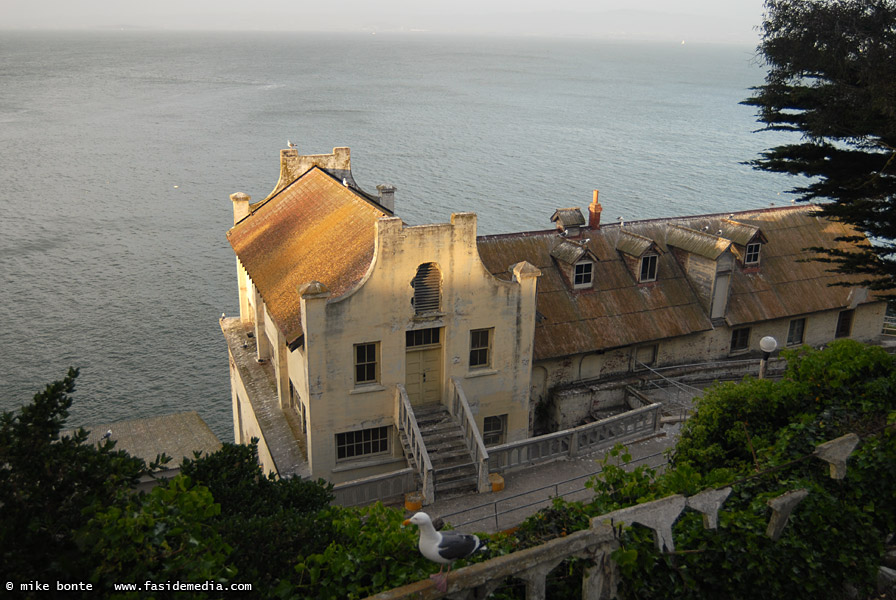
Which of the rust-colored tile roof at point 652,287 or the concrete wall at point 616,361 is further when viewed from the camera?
the rust-colored tile roof at point 652,287

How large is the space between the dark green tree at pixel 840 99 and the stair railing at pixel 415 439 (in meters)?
13.3

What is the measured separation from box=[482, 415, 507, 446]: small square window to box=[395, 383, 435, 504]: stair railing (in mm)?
3357

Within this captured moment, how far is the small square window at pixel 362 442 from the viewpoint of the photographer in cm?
2564

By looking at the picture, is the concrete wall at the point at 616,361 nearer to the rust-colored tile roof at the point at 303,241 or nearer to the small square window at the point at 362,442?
the small square window at the point at 362,442

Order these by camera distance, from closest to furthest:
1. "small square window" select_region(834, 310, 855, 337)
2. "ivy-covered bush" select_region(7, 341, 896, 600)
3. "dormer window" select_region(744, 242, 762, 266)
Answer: "ivy-covered bush" select_region(7, 341, 896, 600)
"dormer window" select_region(744, 242, 762, 266)
"small square window" select_region(834, 310, 855, 337)

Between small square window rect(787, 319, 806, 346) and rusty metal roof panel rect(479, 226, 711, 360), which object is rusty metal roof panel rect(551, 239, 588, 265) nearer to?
rusty metal roof panel rect(479, 226, 711, 360)

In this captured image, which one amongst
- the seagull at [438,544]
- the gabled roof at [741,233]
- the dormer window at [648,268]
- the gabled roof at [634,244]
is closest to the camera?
the seagull at [438,544]

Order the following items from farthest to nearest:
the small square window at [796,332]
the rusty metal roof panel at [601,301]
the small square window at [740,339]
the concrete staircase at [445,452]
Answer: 1. the small square window at [796,332]
2. the small square window at [740,339]
3. the rusty metal roof panel at [601,301]
4. the concrete staircase at [445,452]

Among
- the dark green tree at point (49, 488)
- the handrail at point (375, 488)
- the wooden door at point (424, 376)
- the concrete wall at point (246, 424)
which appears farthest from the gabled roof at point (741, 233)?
the dark green tree at point (49, 488)

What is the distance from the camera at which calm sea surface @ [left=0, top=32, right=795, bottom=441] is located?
4956cm

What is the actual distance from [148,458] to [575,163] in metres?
70.3

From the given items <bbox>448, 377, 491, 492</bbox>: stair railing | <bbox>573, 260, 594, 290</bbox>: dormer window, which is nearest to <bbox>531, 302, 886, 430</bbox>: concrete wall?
<bbox>573, 260, 594, 290</bbox>: dormer window

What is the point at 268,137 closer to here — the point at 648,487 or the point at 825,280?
the point at 825,280

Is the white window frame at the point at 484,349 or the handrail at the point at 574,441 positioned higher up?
the white window frame at the point at 484,349
